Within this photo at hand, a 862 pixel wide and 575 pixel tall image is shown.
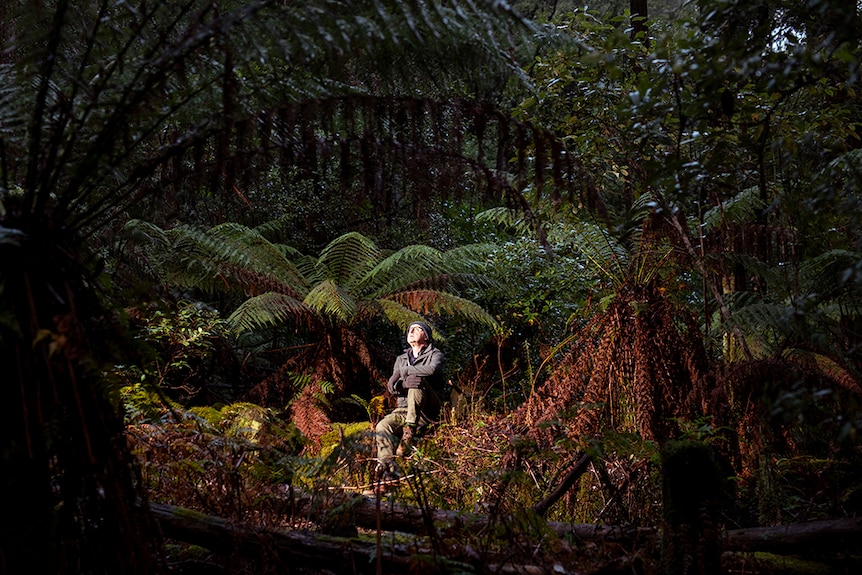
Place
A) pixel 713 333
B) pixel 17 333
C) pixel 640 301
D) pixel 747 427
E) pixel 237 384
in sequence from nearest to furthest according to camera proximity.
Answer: pixel 17 333 → pixel 747 427 → pixel 640 301 → pixel 713 333 → pixel 237 384

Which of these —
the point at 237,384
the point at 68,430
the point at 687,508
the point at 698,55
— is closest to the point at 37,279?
the point at 68,430

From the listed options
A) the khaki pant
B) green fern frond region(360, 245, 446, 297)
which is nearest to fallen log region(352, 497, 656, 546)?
the khaki pant

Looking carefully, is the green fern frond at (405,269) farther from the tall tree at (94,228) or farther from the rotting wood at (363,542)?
the tall tree at (94,228)

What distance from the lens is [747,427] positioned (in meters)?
3.85

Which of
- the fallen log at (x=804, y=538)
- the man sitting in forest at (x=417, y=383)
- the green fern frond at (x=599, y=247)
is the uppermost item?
the green fern frond at (x=599, y=247)

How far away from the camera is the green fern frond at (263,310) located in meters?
5.89

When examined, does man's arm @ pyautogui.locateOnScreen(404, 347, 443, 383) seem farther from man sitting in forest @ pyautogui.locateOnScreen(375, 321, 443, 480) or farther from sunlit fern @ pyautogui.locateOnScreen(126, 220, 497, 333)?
sunlit fern @ pyautogui.locateOnScreen(126, 220, 497, 333)

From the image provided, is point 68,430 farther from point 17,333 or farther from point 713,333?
point 713,333

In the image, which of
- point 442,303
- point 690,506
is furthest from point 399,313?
point 690,506

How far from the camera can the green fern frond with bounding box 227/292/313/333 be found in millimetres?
5891

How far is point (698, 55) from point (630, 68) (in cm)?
225

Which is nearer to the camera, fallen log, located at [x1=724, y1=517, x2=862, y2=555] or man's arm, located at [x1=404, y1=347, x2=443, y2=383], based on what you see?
fallen log, located at [x1=724, y1=517, x2=862, y2=555]

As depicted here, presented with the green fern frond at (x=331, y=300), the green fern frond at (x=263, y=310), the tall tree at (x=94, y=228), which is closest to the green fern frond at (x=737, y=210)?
the green fern frond at (x=331, y=300)

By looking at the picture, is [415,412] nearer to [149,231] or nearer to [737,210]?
[149,231]
